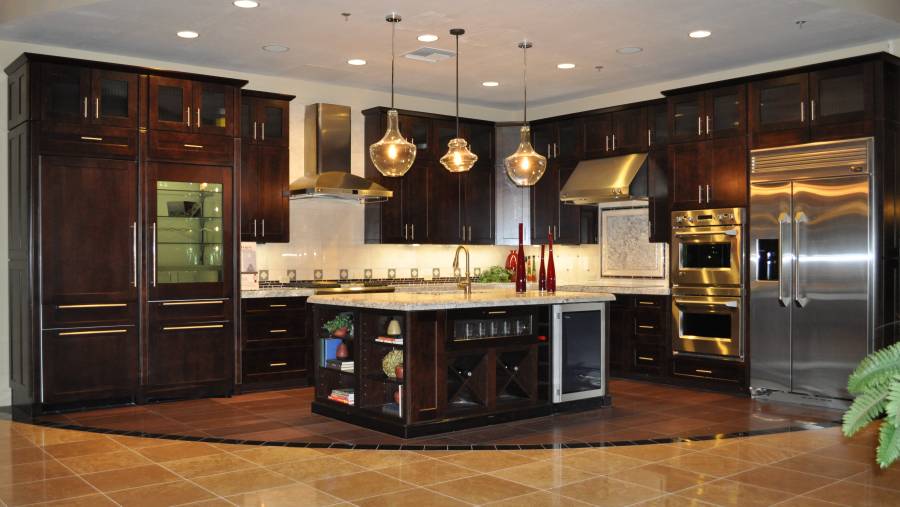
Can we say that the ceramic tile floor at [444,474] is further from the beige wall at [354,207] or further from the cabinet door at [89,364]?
the beige wall at [354,207]

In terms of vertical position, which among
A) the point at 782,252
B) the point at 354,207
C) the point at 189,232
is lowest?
the point at 782,252

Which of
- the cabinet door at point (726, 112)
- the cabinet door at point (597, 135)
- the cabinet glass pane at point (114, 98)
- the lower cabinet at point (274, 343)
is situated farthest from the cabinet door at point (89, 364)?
the cabinet door at point (726, 112)

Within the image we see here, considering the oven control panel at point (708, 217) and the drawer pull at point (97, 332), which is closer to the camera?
the drawer pull at point (97, 332)

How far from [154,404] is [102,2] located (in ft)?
10.2

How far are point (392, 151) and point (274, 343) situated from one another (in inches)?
102

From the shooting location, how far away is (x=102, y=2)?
566 centimetres

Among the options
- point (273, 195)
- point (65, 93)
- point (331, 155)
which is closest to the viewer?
point (65, 93)

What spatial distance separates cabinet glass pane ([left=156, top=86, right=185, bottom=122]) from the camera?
22.8 feet

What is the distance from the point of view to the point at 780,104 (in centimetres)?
715

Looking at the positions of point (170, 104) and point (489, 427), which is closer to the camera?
point (489, 427)

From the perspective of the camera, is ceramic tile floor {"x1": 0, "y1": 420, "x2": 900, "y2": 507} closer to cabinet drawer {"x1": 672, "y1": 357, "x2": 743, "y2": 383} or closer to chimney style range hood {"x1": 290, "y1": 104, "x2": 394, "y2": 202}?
cabinet drawer {"x1": 672, "y1": 357, "x2": 743, "y2": 383}

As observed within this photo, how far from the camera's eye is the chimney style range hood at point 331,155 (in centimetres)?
805

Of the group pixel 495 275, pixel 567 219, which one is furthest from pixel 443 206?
pixel 567 219

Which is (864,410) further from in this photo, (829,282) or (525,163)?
(829,282)
